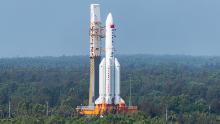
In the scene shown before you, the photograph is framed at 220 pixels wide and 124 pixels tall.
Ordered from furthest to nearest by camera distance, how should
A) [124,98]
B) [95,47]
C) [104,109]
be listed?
[124,98]
[95,47]
[104,109]

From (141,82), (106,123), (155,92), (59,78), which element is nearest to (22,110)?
(106,123)

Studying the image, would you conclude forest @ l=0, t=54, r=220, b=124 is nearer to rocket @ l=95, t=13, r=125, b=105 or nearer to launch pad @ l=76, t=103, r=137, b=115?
launch pad @ l=76, t=103, r=137, b=115

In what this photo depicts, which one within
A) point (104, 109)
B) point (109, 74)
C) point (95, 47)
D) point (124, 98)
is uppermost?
point (95, 47)

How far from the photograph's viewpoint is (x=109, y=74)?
79.2m

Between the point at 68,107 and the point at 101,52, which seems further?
the point at 68,107

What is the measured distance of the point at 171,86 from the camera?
117 m

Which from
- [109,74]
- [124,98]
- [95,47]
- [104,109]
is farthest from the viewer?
[124,98]

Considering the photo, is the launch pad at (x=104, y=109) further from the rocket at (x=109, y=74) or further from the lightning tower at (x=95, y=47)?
the lightning tower at (x=95, y=47)

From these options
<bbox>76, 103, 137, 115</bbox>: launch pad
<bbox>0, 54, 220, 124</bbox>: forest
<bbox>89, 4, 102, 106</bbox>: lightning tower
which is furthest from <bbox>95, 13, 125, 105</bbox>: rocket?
<bbox>0, 54, 220, 124</bbox>: forest

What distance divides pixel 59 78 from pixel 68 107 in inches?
1879

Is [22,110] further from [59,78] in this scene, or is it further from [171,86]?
[59,78]

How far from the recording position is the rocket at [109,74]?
7912cm

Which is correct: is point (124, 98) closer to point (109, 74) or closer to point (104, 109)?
point (109, 74)

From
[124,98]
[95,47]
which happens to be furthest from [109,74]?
[124,98]
